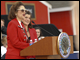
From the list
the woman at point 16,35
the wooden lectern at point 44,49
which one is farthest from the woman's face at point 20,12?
the wooden lectern at point 44,49

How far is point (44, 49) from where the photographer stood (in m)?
1.67

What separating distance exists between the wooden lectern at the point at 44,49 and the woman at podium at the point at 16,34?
0.29 ft

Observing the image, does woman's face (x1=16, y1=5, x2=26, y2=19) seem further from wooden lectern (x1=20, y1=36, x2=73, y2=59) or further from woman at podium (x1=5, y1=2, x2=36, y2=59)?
wooden lectern (x1=20, y1=36, x2=73, y2=59)

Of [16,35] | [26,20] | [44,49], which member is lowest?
[44,49]

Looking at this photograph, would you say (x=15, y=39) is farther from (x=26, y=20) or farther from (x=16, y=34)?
(x=26, y=20)

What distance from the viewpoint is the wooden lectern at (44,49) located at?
64.5 inches

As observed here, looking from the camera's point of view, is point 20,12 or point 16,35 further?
point 20,12

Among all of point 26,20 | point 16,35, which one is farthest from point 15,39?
point 26,20

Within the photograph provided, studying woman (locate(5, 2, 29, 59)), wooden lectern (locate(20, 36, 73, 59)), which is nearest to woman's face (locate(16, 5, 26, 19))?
woman (locate(5, 2, 29, 59))

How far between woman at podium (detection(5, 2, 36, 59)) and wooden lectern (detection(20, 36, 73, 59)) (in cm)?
9

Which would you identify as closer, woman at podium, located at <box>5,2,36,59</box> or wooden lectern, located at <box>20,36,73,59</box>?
wooden lectern, located at <box>20,36,73,59</box>

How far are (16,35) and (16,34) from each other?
1cm

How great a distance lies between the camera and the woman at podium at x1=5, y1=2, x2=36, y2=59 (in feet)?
5.94

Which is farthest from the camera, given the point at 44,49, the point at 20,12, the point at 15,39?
the point at 20,12
